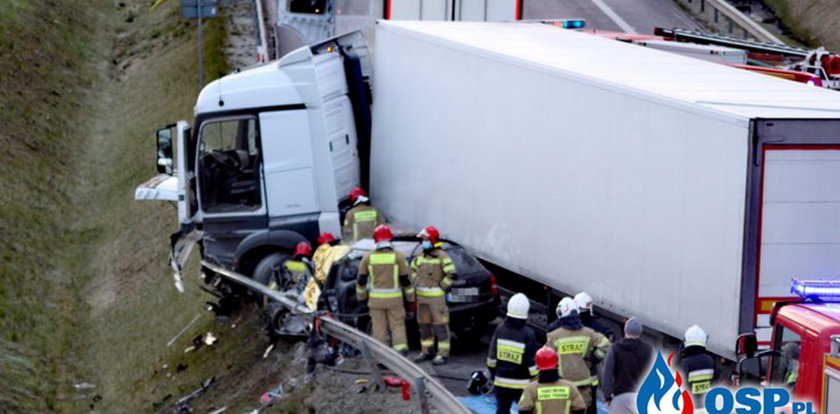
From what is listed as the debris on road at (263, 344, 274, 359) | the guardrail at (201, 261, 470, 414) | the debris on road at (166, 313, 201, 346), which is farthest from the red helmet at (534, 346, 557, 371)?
the debris on road at (166, 313, 201, 346)

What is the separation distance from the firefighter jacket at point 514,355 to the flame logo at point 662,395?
224 centimetres

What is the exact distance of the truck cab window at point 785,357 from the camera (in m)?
13.2

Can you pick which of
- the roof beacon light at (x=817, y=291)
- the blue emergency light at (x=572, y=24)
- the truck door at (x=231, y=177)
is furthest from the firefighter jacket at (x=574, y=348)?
the blue emergency light at (x=572, y=24)

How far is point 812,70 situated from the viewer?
25594mm

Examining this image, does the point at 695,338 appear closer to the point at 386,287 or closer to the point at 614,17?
the point at 386,287

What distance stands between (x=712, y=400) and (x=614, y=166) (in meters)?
4.64

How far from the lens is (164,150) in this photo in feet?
74.6

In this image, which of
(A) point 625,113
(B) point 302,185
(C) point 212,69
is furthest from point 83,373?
(C) point 212,69

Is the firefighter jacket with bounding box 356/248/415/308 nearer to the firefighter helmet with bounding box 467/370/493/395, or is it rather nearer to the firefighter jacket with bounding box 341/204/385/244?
the firefighter helmet with bounding box 467/370/493/395

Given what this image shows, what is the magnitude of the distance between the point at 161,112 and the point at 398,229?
15.2 metres

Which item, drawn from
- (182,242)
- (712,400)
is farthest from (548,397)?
(182,242)

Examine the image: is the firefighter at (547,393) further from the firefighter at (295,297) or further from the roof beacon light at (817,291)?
the firefighter at (295,297)

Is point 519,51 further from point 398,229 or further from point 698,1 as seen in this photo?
point 698,1

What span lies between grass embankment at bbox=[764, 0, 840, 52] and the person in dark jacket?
2486 cm
